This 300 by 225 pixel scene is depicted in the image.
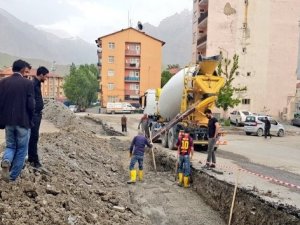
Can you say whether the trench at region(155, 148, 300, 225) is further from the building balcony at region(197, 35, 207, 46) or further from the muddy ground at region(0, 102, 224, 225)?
the building balcony at region(197, 35, 207, 46)

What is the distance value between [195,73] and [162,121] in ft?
17.5

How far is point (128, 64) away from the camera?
73500mm

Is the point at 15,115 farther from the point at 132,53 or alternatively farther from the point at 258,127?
the point at 132,53

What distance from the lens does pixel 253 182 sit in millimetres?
10938

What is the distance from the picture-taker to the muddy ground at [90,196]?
6090mm

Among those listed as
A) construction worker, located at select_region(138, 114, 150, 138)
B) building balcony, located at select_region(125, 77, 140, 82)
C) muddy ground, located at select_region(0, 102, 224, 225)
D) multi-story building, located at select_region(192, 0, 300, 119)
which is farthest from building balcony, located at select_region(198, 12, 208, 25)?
muddy ground, located at select_region(0, 102, 224, 225)

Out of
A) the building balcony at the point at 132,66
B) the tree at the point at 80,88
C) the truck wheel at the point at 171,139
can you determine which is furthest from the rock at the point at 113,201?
the tree at the point at 80,88

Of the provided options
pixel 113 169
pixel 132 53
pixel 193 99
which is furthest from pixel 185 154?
pixel 132 53

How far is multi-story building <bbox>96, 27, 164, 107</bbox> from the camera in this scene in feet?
236

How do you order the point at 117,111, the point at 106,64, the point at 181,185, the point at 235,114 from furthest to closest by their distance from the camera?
the point at 106,64
the point at 117,111
the point at 235,114
the point at 181,185

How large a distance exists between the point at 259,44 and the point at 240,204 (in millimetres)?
43390

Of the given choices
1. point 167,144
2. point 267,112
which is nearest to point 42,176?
point 167,144

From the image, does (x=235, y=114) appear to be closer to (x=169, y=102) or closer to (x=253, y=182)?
(x=169, y=102)

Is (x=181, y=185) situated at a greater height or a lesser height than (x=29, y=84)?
lesser
